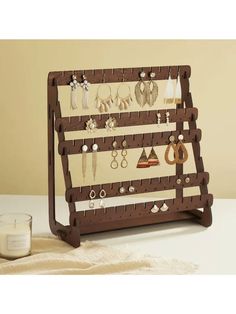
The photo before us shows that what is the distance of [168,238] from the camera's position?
2838 mm

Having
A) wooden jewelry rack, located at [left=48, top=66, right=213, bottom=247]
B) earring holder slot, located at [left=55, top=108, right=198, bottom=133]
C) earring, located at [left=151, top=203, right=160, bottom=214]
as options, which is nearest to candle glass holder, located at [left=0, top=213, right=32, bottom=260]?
wooden jewelry rack, located at [left=48, top=66, right=213, bottom=247]

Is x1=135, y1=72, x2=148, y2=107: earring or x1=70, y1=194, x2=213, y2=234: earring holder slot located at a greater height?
x1=135, y1=72, x2=148, y2=107: earring

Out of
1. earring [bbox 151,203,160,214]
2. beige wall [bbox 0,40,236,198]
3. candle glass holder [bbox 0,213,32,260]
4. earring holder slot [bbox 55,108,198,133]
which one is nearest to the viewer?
candle glass holder [bbox 0,213,32,260]

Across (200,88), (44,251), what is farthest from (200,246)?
(200,88)

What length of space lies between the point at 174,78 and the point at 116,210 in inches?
18.1

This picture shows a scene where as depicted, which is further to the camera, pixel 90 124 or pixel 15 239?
pixel 90 124

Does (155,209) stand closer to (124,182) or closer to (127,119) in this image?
(124,182)

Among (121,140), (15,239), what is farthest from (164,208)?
(15,239)

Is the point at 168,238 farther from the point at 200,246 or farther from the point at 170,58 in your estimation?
the point at 170,58

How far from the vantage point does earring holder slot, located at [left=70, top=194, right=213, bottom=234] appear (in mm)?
2797

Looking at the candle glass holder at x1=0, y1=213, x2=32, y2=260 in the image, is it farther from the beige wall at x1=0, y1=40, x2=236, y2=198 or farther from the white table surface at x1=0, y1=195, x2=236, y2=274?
the beige wall at x1=0, y1=40, x2=236, y2=198

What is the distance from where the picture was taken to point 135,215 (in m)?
2.86

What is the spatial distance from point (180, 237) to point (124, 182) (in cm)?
24

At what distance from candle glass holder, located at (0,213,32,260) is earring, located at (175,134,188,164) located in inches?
21.6
